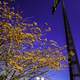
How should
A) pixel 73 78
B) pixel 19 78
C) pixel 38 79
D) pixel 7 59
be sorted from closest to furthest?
1. pixel 73 78
2. pixel 7 59
3. pixel 19 78
4. pixel 38 79

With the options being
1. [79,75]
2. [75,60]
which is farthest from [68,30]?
[79,75]

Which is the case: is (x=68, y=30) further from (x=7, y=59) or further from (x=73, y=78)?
(x=7, y=59)

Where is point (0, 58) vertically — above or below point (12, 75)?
above

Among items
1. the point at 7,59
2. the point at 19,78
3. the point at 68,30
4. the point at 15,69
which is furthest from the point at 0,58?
the point at 68,30

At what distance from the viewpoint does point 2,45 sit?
37.2 feet

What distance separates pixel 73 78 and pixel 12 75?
8.93 metres

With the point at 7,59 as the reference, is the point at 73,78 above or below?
below

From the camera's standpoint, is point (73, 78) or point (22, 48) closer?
point (73, 78)

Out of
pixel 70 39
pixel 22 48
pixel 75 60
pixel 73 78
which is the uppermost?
pixel 22 48

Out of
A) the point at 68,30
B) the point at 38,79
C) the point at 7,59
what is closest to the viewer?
the point at 68,30

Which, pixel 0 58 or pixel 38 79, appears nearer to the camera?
pixel 0 58

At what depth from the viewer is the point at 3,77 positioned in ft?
36.1

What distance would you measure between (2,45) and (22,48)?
1272mm

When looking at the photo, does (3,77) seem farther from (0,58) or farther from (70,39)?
(70,39)
